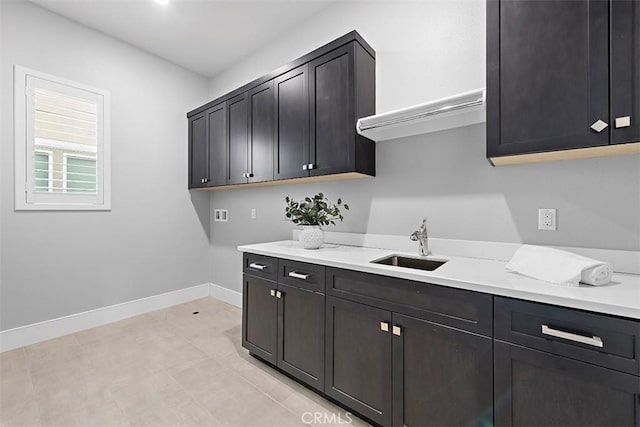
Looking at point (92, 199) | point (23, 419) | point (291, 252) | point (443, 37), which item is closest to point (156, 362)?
point (23, 419)

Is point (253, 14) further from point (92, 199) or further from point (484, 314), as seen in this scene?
point (484, 314)

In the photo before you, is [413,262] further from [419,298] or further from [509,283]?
[509,283]

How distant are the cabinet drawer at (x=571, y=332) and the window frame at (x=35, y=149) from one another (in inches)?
142

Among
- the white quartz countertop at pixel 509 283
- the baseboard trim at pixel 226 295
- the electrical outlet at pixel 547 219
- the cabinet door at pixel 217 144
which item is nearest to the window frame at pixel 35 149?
the cabinet door at pixel 217 144

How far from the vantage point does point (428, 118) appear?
1675 mm

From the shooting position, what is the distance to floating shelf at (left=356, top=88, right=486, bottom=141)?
58.7 inches

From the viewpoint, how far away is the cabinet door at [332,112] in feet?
6.63

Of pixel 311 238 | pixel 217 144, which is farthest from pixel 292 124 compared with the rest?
pixel 217 144

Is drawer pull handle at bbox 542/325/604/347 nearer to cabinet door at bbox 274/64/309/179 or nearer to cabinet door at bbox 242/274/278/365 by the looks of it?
cabinet door at bbox 242/274/278/365

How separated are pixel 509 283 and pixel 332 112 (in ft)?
5.15

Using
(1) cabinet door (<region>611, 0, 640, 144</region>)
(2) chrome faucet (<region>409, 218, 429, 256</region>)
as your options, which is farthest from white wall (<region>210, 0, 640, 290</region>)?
(1) cabinet door (<region>611, 0, 640, 144</region>)

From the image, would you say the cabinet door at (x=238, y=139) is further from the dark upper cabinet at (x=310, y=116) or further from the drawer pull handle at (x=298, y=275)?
the drawer pull handle at (x=298, y=275)

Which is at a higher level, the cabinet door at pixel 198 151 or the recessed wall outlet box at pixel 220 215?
the cabinet door at pixel 198 151

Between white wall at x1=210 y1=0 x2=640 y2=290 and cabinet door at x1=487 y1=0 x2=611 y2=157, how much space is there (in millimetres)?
388
